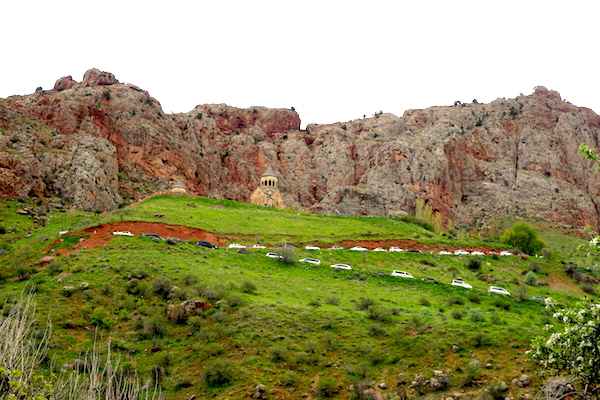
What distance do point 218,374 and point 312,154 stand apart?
403 ft

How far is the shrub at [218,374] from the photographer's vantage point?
867 inches

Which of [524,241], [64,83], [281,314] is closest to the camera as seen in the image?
[281,314]

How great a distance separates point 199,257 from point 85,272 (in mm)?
11453

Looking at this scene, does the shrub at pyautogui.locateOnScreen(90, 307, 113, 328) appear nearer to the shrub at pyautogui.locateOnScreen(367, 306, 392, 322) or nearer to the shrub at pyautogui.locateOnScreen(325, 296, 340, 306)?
the shrub at pyautogui.locateOnScreen(325, 296, 340, 306)

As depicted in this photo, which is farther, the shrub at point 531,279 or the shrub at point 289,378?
the shrub at point 531,279

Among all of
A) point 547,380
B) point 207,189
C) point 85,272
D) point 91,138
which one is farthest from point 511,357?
point 207,189

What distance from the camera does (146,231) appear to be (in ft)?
174

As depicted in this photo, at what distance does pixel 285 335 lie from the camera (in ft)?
85.9

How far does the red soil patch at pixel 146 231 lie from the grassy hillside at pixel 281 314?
2.79 ft

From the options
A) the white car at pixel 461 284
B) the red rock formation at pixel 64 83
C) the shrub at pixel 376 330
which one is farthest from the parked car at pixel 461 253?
the red rock formation at pixel 64 83

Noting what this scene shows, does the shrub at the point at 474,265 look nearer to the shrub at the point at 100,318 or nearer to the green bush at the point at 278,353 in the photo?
the green bush at the point at 278,353

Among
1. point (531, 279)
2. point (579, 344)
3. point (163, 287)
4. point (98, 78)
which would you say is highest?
point (98, 78)

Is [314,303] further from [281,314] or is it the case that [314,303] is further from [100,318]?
[100,318]

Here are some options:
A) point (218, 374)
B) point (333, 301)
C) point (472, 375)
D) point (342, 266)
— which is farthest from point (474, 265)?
point (218, 374)
